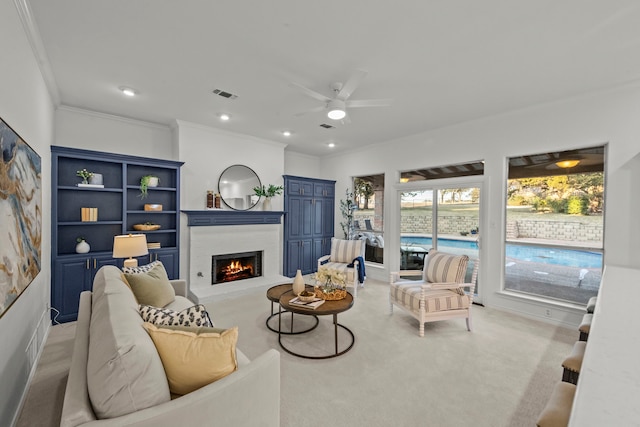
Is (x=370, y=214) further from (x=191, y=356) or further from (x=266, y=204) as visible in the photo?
(x=191, y=356)

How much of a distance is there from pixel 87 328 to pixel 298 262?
4.43m

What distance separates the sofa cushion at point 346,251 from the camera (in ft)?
17.2

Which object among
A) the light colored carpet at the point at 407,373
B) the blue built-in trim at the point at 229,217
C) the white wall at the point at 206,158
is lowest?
the light colored carpet at the point at 407,373

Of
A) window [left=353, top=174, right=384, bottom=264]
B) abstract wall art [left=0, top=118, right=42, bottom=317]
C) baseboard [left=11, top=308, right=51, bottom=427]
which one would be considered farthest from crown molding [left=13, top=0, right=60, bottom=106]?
window [left=353, top=174, right=384, bottom=264]

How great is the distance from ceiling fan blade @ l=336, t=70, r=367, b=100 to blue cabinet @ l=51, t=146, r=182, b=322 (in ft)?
9.52

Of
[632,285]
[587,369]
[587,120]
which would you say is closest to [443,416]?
[587,369]

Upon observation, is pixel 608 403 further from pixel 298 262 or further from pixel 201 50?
pixel 298 262

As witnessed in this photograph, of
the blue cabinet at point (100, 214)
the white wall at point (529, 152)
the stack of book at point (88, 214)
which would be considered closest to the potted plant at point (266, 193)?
the blue cabinet at point (100, 214)

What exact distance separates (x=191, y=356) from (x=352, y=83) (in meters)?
2.50

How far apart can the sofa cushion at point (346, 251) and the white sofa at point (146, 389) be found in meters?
3.88

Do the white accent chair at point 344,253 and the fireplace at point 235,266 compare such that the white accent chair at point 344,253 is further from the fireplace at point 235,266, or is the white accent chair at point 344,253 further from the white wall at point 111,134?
the white wall at point 111,134

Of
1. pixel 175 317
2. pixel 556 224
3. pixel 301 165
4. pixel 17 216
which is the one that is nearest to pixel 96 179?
pixel 17 216

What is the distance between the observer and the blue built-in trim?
4508 mm

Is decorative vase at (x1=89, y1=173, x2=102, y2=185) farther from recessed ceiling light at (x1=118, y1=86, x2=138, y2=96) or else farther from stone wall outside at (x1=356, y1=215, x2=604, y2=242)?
stone wall outside at (x1=356, y1=215, x2=604, y2=242)
